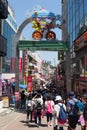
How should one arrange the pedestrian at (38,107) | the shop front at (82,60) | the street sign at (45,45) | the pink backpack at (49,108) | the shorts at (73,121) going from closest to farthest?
1. the shorts at (73,121)
2. the pink backpack at (49,108)
3. the pedestrian at (38,107)
4. the street sign at (45,45)
5. the shop front at (82,60)

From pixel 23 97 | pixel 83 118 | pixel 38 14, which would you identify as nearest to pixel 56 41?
pixel 38 14

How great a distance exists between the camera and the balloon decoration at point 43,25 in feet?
101

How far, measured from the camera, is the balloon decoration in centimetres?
3086

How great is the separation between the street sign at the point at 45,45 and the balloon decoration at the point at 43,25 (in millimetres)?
814

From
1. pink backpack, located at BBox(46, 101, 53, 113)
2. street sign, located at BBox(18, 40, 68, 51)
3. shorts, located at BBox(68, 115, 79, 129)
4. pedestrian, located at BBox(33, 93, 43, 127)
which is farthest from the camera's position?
street sign, located at BBox(18, 40, 68, 51)

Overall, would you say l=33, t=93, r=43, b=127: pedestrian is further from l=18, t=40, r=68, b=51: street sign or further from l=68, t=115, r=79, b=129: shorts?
l=18, t=40, r=68, b=51: street sign

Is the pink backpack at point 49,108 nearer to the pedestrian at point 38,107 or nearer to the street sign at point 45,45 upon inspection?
the pedestrian at point 38,107

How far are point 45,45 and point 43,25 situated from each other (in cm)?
178

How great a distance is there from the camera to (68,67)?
3200 centimetres

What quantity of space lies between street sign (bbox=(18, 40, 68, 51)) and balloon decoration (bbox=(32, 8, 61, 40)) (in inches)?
32.1

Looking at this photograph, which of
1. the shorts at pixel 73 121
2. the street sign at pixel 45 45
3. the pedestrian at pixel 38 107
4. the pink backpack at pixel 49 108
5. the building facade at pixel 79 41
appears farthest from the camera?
the building facade at pixel 79 41

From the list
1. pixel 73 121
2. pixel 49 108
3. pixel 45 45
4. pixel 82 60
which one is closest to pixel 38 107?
pixel 49 108

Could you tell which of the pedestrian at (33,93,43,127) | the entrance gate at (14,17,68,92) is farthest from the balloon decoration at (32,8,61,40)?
the pedestrian at (33,93,43,127)

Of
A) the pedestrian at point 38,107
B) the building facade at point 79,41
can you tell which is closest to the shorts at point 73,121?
the pedestrian at point 38,107
